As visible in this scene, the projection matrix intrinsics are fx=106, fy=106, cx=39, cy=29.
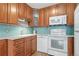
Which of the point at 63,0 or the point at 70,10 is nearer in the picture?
the point at 63,0

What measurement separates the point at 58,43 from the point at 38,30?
154 cm

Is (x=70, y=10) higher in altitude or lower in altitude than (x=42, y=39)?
higher

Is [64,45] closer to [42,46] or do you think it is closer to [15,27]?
[42,46]

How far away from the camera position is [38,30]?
4664 mm

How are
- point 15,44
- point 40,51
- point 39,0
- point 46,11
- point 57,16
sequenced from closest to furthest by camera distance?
point 39,0 < point 15,44 < point 57,16 < point 40,51 < point 46,11

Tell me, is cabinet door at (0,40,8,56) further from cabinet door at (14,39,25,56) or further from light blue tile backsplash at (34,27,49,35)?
light blue tile backsplash at (34,27,49,35)

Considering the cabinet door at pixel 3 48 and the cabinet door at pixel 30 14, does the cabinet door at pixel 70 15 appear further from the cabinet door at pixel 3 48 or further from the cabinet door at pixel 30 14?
the cabinet door at pixel 3 48

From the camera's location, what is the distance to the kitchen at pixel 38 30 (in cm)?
251

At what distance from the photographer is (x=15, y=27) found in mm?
3379

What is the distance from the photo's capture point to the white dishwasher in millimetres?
3750

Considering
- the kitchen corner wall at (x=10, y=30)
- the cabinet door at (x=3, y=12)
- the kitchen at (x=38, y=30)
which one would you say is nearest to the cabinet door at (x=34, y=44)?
the kitchen at (x=38, y=30)

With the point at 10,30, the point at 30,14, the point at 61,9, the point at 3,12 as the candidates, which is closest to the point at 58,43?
the point at 61,9

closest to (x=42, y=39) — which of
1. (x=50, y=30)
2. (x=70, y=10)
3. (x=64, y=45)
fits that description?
(x=50, y=30)

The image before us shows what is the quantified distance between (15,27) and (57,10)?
5.30ft
